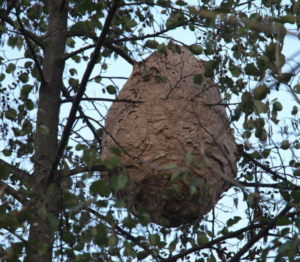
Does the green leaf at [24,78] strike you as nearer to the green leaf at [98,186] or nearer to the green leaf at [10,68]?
the green leaf at [10,68]

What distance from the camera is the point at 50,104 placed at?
3.13 meters

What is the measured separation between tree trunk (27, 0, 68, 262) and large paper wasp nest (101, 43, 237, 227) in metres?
0.40

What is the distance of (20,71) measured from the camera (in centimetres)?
350

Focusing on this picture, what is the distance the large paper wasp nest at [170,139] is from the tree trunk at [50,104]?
40cm

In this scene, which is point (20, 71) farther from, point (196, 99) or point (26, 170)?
point (196, 99)

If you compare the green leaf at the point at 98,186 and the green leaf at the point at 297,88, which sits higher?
the green leaf at the point at 297,88

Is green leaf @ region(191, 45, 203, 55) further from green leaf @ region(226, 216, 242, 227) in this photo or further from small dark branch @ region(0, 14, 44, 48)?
small dark branch @ region(0, 14, 44, 48)

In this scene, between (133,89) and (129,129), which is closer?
(129,129)

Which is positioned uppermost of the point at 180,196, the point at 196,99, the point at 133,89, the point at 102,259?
the point at 133,89

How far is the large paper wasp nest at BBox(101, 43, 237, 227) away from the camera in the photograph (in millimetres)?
2666

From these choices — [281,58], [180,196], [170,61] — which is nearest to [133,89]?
[170,61]

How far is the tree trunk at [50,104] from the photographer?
267 cm

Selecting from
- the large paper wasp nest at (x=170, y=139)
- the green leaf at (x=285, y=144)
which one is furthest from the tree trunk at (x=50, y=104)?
the green leaf at (x=285, y=144)

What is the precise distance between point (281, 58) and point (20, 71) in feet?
7.40
